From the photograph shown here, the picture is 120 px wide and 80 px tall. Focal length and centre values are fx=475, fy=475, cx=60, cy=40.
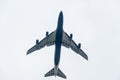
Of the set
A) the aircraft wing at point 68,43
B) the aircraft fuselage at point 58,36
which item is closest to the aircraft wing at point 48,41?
the aircraft wing at point 68,43

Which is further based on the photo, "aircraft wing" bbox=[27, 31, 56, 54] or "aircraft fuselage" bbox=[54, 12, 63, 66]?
"aircraft wing" bbox=[27, 31, 56, 54]

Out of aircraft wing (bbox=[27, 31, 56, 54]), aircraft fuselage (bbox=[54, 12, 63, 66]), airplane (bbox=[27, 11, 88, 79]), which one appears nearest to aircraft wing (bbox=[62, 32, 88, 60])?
airplane (bbox=[27, 11, 88, 79])

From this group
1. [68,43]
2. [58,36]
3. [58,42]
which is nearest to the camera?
[58,36]

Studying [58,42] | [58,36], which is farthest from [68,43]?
[58,36]

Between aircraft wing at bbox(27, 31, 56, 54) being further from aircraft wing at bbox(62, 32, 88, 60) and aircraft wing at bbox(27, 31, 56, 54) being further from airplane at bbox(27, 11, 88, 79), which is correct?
aircraft wing at bbox(62, 32, 88, 60)

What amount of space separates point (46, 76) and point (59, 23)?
23.3 m

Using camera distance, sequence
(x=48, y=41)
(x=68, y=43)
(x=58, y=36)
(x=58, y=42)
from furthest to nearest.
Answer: (x=68, y=43) < (x=48, y=41) < (x=58, y=42) < (x=58, y=36)

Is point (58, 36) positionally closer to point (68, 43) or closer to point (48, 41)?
point (48, 41)

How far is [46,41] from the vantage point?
6038 inches

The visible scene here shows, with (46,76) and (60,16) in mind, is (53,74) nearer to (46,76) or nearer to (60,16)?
(46,76)

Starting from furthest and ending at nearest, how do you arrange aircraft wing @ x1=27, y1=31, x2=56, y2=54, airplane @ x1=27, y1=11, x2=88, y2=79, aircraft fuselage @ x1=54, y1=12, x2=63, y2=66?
aircraft wing @ x1=27, y1=31, x2=56, y2=54
airplane @ x1=27, y1=11, x2=88, y2=79
aircraft fuselage @ x1=54, y1=12, x2=63, y2=66

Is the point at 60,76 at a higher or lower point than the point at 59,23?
lower

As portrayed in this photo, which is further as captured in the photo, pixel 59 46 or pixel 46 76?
pixel 46 76

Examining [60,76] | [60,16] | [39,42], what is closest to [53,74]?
[60,76]
